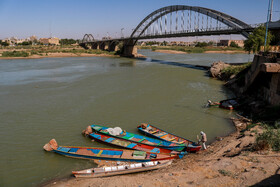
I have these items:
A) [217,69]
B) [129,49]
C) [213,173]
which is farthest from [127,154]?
[129,49]

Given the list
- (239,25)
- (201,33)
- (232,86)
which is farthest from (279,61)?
(201,33)

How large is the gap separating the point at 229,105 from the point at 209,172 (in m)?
10.1

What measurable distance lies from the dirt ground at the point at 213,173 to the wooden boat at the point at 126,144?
698 mm

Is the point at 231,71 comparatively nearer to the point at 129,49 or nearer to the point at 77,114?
the point at 77,114

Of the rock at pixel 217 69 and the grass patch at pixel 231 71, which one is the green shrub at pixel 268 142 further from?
the rock at pixel 217 69

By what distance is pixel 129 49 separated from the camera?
71750 mm

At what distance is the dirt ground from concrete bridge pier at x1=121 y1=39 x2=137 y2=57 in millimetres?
63647

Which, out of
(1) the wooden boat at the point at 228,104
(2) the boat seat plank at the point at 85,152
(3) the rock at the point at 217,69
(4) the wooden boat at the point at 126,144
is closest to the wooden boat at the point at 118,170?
(4) the wooden boat at the point at 126,144

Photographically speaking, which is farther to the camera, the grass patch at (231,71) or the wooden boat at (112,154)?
the grass patch at (231,71)

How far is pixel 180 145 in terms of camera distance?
9773mm

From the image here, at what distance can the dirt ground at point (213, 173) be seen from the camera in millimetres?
6664

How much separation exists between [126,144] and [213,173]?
457 cm

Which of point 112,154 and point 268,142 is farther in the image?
point 112,154

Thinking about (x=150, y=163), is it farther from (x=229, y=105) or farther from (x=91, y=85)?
(x=91, y=85)
